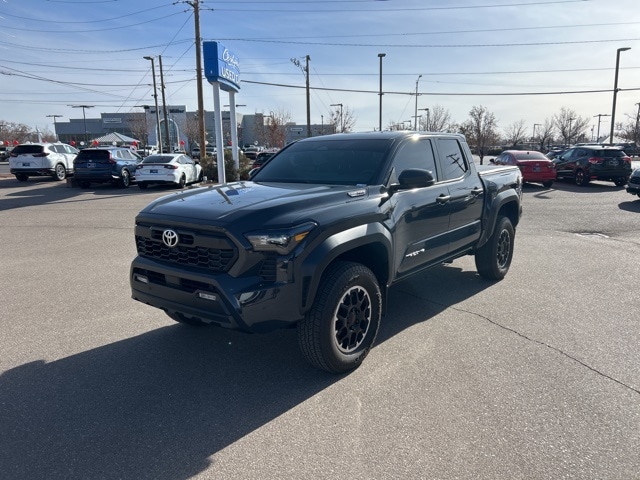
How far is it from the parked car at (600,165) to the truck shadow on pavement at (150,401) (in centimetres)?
1784

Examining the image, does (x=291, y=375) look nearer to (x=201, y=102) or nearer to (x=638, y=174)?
(x=638, y=174)

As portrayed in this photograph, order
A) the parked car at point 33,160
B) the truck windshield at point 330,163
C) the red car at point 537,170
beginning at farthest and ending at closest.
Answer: the parked car at point 33,160 < the red car at point 537,170 < the truck windshield at point 330,163

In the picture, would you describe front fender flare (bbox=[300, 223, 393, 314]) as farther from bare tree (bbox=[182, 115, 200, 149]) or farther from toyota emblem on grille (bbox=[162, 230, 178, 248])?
bare tree (bbox=[182, 115, 200, 149])

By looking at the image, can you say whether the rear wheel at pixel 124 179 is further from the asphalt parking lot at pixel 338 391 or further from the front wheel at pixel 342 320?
the front wheel at pixel 342 320

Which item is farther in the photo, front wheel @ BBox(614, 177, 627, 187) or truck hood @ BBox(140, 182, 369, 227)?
front wheel @ BBox(614, 177, 627, 187)

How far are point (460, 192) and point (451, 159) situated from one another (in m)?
0.45

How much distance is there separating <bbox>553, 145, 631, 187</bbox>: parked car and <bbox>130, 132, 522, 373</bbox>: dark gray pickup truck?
16773 millimetres

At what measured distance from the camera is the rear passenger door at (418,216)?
4137 millimetres

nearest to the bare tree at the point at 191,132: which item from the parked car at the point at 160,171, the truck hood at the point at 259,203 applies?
the parked car at the point at 160,171

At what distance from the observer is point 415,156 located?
4695 mm

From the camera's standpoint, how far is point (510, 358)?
391 centimetres

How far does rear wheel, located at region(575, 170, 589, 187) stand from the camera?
749 inches

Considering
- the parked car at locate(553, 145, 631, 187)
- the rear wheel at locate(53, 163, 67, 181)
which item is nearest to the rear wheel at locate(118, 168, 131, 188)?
the rear wheel at locate(53, 163, 67, 181)

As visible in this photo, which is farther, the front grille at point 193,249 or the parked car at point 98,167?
the parked car at point 98,167
